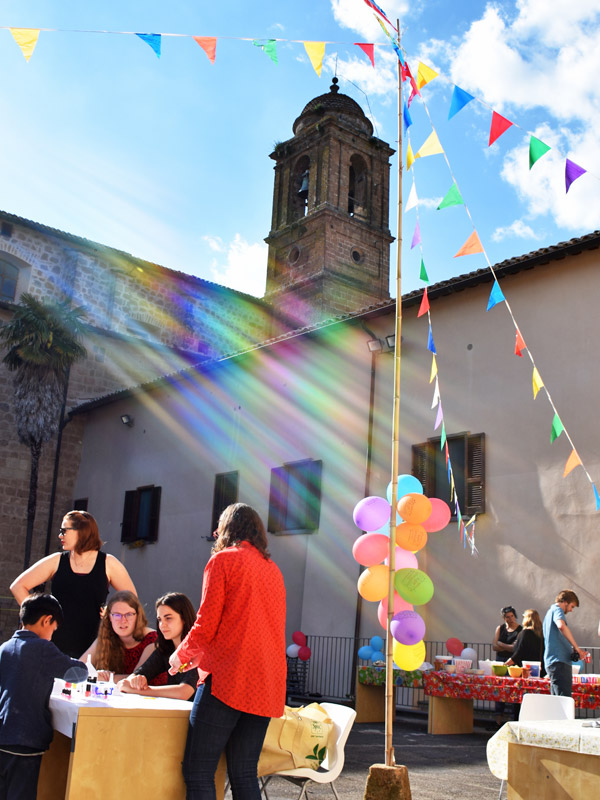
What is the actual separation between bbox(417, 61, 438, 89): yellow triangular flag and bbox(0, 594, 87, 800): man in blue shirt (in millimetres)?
4538

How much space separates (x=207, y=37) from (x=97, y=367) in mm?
18713

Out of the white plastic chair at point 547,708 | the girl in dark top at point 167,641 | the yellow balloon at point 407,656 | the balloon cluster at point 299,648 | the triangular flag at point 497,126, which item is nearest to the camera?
the girl in dark top at point 167,641

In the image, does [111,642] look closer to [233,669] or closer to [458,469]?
[233,669]

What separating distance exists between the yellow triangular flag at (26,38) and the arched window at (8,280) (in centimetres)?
1810

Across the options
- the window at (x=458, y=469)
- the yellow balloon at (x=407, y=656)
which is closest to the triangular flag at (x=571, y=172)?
the yellow balloon at (x=407, y=656)

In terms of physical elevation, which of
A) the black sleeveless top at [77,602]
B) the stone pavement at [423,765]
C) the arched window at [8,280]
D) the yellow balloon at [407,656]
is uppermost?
the arched window at [8,280]

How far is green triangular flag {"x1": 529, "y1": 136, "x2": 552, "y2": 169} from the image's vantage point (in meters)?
6.09

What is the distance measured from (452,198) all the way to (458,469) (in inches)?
282

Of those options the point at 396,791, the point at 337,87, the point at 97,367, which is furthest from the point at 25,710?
the point at 337,87

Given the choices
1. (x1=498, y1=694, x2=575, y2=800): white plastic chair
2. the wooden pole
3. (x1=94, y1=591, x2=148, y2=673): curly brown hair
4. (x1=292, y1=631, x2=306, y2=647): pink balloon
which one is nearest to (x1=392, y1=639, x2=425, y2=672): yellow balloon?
the wooden pole

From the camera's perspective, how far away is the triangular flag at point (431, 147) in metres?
6.11

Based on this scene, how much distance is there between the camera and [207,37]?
243 inches

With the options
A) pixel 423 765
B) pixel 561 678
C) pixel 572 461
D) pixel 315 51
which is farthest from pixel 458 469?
pixel 315 51

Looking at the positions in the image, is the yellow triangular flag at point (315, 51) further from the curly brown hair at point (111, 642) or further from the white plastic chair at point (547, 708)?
the white plastic chair at point (547, 708)
